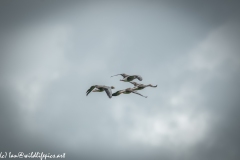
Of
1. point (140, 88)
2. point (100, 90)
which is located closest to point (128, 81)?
point (140, 88)

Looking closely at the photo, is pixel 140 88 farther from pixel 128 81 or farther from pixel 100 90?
pixel 100 90

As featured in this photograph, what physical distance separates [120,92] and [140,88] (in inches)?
156

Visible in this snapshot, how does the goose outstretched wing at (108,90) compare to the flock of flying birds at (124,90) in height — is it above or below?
below

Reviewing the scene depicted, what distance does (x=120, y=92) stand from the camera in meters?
47.7

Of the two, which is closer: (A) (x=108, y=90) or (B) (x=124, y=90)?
(A) (x=108, y=90)

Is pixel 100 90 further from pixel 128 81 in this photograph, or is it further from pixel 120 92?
pixel 128 81

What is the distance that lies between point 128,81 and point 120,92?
5252 millimetres

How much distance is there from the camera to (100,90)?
152ft

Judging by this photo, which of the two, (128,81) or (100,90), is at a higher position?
(128,81)

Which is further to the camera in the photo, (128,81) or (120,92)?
(128,81)

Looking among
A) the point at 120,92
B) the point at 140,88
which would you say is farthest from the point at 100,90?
the point at 140,88

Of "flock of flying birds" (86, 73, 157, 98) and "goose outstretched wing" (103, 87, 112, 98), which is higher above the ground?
A: "flock of flying birds" (86, 73, 157, 98)

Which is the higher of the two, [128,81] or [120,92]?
[128,81]

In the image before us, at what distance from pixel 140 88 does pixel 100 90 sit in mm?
6561
